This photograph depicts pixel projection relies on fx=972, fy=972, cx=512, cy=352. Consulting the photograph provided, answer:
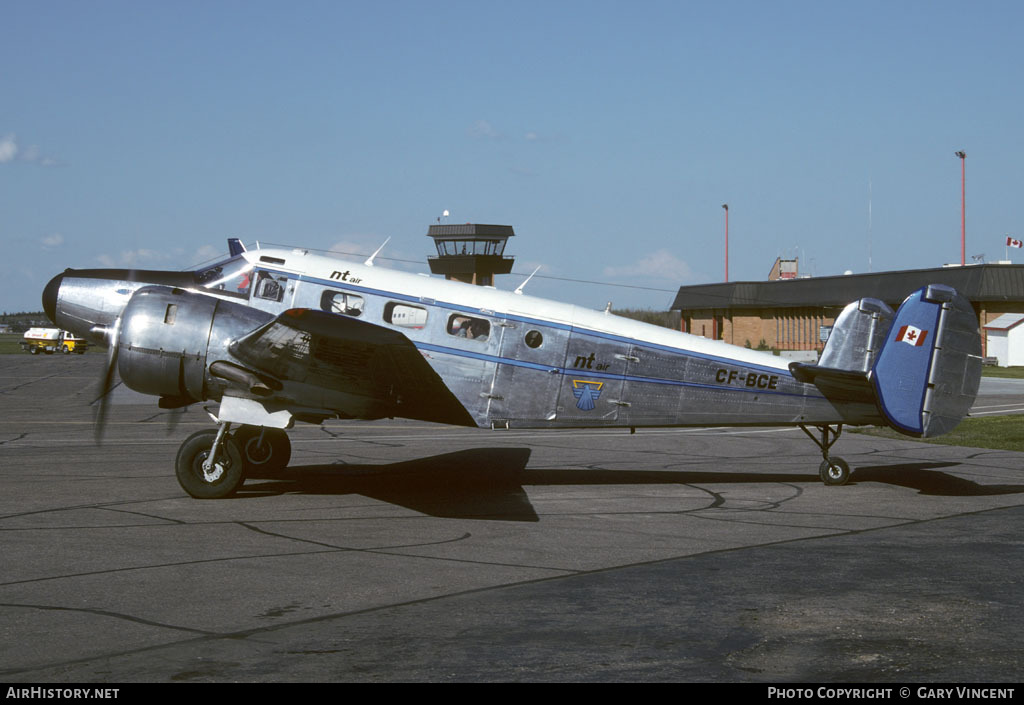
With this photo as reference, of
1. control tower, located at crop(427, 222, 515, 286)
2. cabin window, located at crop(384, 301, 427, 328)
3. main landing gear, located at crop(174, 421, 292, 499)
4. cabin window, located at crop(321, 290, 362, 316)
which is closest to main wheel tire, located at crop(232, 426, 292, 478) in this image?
main landing gear, located at crop(174, 421, 292, 499)

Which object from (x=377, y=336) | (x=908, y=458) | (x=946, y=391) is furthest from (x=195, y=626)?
(x=908, y=458)

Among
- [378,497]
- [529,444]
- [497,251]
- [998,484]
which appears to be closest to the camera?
[378,497]

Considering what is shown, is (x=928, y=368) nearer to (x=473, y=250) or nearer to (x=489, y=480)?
(x=489, y=480)

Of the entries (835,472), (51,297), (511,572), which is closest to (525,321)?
(511,572)

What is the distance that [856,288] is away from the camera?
239ft

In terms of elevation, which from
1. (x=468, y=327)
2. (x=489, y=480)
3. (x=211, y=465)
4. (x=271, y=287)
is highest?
(x=271, y=287)

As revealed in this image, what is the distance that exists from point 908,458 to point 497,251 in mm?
58583

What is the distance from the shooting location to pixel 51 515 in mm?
12453

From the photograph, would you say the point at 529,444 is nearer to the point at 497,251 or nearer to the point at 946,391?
the point at 946,391

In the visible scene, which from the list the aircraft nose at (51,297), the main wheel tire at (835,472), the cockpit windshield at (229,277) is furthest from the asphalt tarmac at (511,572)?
the aircraft nose at (51,297)

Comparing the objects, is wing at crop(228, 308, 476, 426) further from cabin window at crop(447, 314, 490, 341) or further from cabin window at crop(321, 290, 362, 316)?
cabin window at crop(321, 290, 362, 316)

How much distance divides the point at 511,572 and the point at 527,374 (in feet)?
17.4

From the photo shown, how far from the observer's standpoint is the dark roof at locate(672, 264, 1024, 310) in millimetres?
65812

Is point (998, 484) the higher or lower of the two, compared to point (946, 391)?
lower
